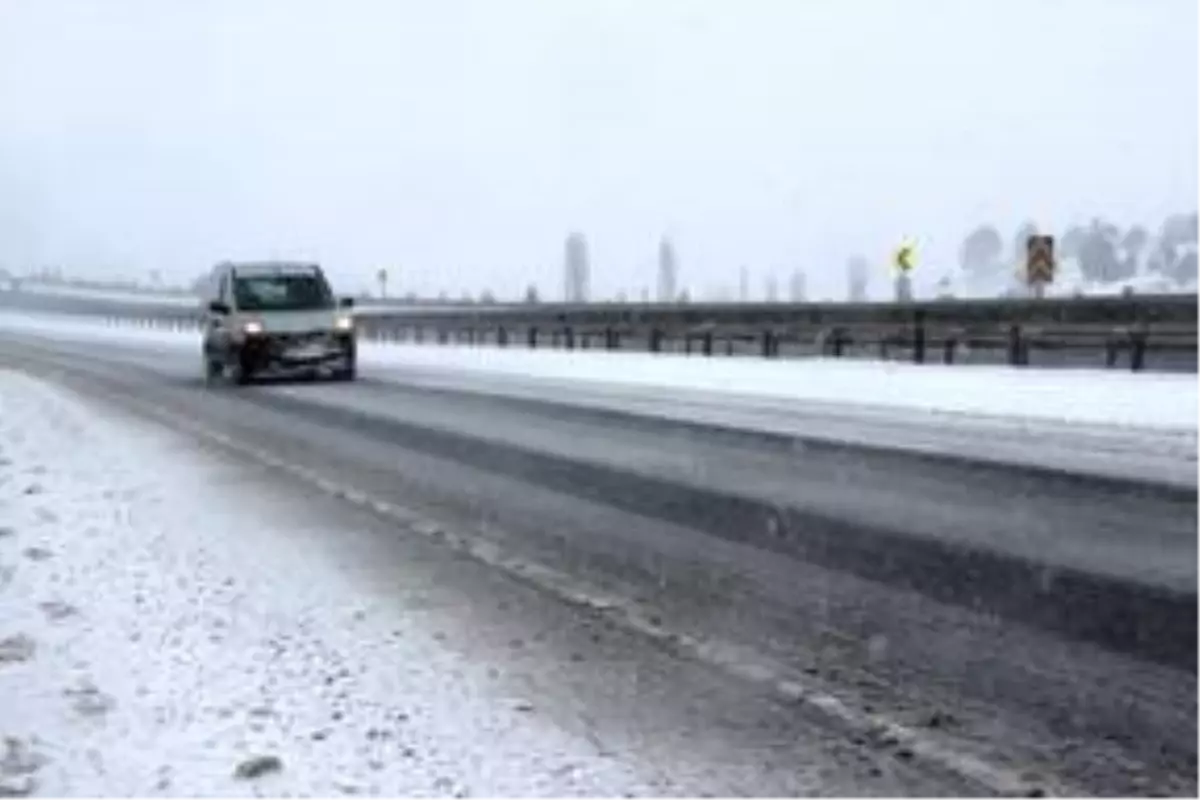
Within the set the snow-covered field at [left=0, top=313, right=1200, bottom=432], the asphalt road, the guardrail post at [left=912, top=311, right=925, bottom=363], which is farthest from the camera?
the guardrail post at [left=912, top=311, right=925, bottom=363]

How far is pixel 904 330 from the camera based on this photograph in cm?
2952

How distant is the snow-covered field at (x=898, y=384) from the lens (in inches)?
661

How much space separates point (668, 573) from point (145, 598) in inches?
103

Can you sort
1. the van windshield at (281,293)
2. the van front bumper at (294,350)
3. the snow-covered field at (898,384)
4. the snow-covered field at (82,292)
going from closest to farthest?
the snow-covered field at (898,384), the van front bumper at (294,350), the van windshield at (281,293), the snow-covered field at (82,292)

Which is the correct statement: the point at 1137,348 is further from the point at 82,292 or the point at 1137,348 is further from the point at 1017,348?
the point at 82,292

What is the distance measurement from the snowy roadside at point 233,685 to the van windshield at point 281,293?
16139mm

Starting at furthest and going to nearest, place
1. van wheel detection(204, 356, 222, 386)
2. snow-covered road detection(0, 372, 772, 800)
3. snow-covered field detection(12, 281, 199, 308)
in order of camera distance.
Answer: snow-covered field detection(12, 281, 199, 308) → van wheel detection(204, 356, 222, 386) → snow-covered road detection(0, 372, 772, 800)

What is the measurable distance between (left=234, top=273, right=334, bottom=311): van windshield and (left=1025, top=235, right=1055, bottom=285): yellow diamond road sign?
536 inches

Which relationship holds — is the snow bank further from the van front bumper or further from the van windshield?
the van windshield

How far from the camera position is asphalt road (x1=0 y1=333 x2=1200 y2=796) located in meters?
4.60

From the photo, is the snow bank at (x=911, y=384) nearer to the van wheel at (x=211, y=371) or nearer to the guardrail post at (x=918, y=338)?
the guardrail post at (x=918, y=338)

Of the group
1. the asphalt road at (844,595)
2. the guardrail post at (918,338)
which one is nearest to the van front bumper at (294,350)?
the guardrail post at (918,338)

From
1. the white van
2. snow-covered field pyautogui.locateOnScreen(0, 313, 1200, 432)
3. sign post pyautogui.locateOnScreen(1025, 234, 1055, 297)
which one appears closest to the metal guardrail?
sign post pyautogui.locateOnScreen(1025, 234, 1055, 297)

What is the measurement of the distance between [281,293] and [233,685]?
2079 centimetres
